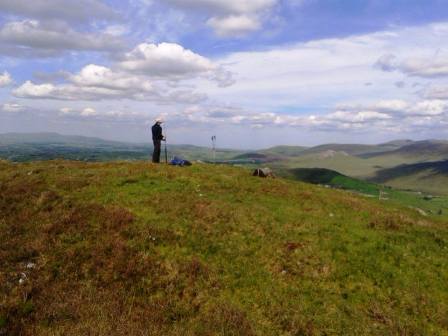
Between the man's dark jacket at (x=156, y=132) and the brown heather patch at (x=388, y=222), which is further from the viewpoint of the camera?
the man's dark jacket at (x=156, y=132)

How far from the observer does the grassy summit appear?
13297 mm

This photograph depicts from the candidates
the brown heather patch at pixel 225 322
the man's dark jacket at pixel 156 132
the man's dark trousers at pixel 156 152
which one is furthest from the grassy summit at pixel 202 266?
the man's dark trousers at pixel 156 152

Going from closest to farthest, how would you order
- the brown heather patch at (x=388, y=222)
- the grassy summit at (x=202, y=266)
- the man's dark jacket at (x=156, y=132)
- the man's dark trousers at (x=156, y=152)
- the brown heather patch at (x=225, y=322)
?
the brown heather patch at (x=225, y=322), the grassy summit at (x=202, y=266), the brown heather patch at (x=388, y=222), the man's dark jacket at (x=156, y=132), the man's dark trousers at (x=156, y=152)

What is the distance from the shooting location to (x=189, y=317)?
1363cm

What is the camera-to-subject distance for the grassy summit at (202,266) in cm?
1330

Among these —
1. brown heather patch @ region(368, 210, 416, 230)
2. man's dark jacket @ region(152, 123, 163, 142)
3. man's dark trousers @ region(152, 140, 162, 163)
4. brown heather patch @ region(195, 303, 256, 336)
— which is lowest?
brown heather patch @ region(195, 303, 256, 336)

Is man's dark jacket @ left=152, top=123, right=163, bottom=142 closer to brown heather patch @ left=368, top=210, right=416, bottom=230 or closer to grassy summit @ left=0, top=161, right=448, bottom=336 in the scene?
grassy summit @ left=0, top=161, right=448, bottom=336

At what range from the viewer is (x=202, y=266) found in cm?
1661

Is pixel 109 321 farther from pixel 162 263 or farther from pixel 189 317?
pixel 162 263

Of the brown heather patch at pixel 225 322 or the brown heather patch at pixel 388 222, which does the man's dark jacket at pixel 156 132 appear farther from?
the brown heather patch at pixel 225 322

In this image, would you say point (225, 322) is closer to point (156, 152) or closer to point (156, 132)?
point (156, 132)

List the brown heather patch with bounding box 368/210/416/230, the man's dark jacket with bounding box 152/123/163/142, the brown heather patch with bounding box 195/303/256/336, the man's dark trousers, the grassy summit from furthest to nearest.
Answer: the man's dark trousers → the man's dark jacket with bounding box 152/123/163/142 → the brown heather patch with bounding box 368/210/416/230 → the grassy summit → the brown heather patch with bounding box 195/303/256/336

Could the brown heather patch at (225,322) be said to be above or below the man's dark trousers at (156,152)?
below

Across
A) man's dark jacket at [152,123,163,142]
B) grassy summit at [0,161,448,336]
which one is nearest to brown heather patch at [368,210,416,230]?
grassy summit at [0,161,448,336]
